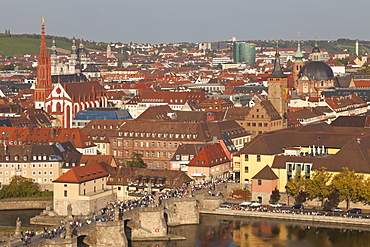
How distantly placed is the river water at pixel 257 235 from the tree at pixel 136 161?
18.8m

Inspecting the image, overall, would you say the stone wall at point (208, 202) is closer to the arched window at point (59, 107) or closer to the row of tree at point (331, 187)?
the row of tree at point (331, 187)

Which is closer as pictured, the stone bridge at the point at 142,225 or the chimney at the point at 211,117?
the stone bridge at the point at 142,225

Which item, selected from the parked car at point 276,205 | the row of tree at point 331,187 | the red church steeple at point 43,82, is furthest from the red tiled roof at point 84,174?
the red church steeple at point 43,82

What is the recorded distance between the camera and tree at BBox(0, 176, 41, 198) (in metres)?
92.6

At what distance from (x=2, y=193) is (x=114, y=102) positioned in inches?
3197

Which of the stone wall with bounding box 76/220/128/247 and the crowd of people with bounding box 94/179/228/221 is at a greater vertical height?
the crowd of people with bounding box 94/179/228/221

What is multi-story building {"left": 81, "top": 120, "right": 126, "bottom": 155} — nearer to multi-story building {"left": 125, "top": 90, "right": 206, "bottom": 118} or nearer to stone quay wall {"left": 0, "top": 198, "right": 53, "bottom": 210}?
stone quay wall {"left": 0, "top": 198, "right": 53, "bottom": 210}

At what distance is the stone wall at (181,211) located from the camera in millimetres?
81688

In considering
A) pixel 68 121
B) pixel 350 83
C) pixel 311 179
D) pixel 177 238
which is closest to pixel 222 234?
pixel 177 238

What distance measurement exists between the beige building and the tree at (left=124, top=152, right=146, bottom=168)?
13757 mm

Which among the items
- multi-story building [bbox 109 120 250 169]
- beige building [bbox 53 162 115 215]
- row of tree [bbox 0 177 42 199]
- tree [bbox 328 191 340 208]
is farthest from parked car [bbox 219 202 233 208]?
row of tree [bbox 0 177 42 199]

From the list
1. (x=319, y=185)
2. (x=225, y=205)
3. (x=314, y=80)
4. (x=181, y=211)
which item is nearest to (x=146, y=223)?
(x=181, y=211)

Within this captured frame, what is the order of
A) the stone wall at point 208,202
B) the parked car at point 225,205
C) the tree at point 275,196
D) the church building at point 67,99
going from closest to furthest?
the tree at point 275,196 → the stone wall at point 208,202 → the parked car at point 225,205 → the church building at point 67,99

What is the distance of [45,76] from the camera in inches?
6501
